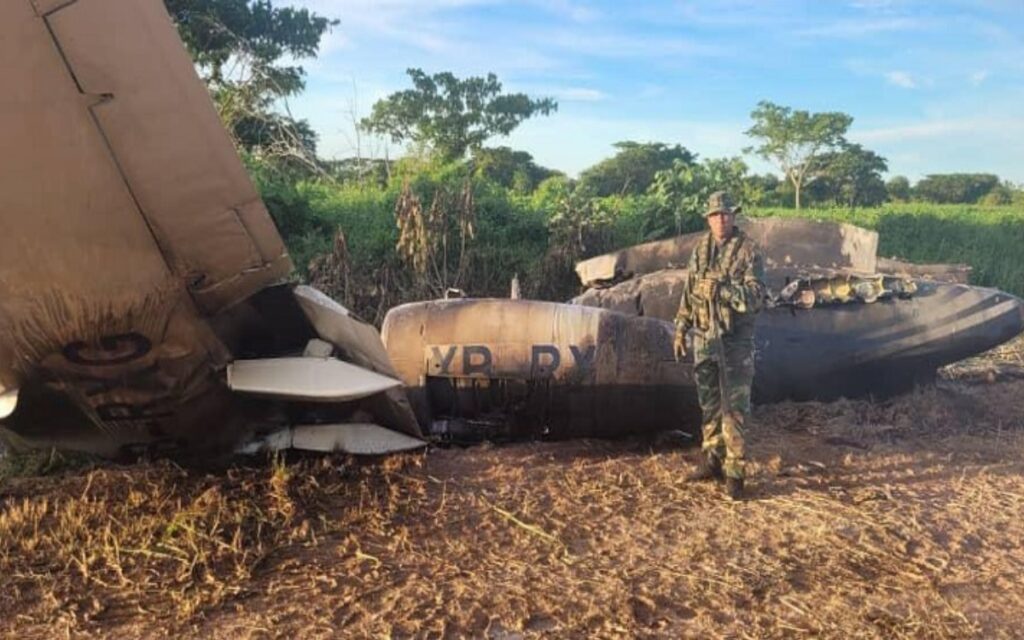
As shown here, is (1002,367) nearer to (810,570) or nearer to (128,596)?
(810,570)

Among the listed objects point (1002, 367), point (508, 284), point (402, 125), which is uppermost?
point (402, 125)

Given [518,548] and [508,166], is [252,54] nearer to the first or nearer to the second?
[518,548]

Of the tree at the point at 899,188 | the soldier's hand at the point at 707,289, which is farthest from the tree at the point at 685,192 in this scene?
the tree at the point at 899,188

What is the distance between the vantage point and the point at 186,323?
369 centimetres

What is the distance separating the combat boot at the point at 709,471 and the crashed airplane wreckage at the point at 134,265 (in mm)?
2369

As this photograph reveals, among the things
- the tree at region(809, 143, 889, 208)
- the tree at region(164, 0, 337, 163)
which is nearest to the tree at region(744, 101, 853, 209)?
the tree at region(809, 143, 889, 208)

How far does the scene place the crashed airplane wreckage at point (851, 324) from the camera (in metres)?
8.54

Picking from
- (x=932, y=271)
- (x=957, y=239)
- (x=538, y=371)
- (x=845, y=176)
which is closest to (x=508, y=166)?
(x=845, y=176)

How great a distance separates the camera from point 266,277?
3699 mm

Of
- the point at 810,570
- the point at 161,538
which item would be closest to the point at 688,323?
the point at 810,570

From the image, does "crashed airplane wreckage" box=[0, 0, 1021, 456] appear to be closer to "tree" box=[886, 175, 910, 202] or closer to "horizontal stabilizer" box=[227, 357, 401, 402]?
"horizontal stabilizer" box=[227, 357, 401, 402]

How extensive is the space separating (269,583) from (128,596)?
586 millimetres

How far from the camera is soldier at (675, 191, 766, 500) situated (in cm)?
556

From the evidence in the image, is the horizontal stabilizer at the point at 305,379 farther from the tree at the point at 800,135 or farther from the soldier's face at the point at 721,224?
the tree at the point at 800,135
